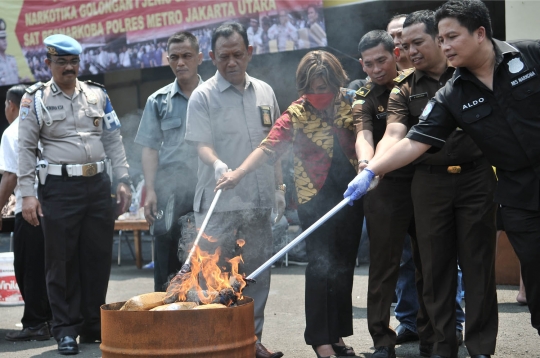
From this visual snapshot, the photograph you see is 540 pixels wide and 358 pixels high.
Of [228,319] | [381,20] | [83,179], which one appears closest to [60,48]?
[83,179]

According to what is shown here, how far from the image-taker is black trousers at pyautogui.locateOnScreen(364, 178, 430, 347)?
461 cm

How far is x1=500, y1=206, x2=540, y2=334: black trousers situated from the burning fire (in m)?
1.46

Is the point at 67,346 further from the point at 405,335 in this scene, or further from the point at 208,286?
the point at 405,335

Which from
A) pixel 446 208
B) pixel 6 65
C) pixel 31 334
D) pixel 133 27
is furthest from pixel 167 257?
pixel 6 65

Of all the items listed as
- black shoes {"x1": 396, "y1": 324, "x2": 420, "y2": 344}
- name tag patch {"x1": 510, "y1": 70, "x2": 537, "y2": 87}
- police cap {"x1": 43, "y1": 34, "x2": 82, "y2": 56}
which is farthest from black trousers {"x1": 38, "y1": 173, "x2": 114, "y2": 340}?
name tag patch {"x1": 510, "y1": 70, "x2": 537, "y2": 87}

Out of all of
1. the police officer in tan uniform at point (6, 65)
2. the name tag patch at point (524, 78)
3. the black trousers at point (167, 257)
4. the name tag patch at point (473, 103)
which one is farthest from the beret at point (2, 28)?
the name tag patch at point (524, 78)

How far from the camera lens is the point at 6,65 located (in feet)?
35.4

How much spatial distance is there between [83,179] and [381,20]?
4.69 m

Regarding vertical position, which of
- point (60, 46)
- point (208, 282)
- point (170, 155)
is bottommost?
point (208, 282)

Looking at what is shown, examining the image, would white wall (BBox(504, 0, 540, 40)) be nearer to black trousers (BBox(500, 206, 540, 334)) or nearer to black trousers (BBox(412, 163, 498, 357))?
black trousers (BBox(412, 163, 498, 357))

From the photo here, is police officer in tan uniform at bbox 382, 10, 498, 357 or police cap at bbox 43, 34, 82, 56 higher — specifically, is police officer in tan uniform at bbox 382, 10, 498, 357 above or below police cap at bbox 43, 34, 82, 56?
below

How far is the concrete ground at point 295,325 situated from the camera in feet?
16.4

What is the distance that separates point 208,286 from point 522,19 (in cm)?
528

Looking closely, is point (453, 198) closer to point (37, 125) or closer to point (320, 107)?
point (320, 107)
